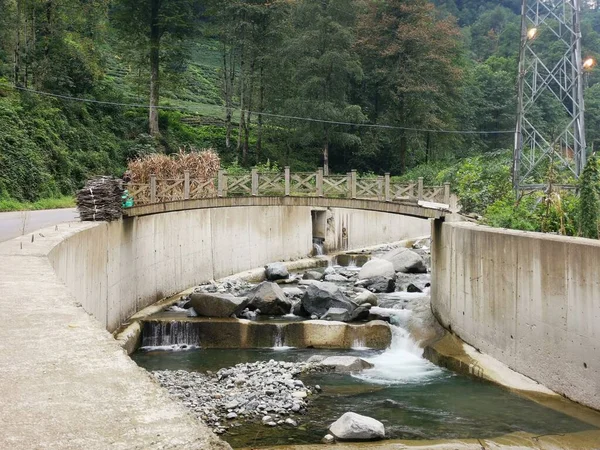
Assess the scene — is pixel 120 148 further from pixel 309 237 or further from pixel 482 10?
pixel 482 10

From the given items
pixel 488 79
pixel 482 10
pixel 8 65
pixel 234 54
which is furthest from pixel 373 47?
pixel 482 10

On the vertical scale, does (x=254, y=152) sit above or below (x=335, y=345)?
above

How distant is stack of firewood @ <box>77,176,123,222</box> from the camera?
17.2 meters

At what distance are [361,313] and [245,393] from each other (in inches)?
258

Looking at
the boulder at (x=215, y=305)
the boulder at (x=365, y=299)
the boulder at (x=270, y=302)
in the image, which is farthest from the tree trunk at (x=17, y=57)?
the boulder at (x=365, y=299)

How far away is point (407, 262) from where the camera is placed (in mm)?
28500

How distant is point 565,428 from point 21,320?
867 cm

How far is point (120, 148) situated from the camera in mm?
37531

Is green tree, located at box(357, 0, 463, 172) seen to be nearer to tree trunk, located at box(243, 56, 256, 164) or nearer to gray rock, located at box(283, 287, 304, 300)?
tree trunk, located at box(243, 56, 256, 164)

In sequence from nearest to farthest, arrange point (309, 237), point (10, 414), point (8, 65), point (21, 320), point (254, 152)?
point (10, 414) < point (21, 320) < point (309, 237) < point (8, 65) < point (254, 152)

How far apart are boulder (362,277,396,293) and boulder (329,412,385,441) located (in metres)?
13.3

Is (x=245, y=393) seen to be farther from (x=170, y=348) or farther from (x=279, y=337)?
(x=170, y=348)

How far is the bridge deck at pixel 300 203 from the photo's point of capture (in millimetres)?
19359

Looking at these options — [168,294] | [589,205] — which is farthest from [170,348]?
[589,205]
